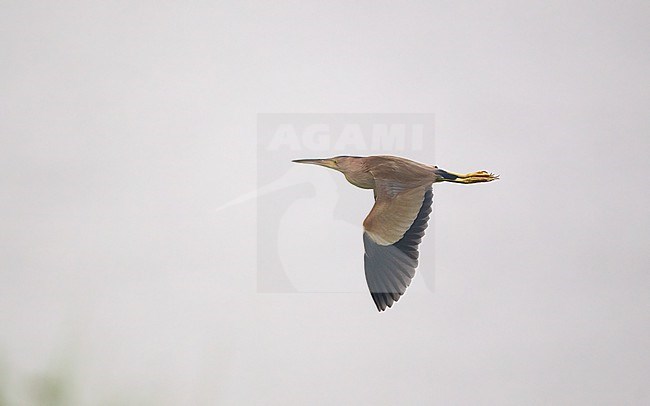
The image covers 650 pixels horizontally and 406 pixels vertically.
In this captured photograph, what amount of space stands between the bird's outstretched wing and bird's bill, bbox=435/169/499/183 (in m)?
0.16

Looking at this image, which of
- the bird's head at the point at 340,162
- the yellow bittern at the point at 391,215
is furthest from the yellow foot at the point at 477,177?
the bird's head at the point at 340,162

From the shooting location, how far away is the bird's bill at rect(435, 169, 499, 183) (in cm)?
197

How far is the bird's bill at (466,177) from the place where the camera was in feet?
6.46

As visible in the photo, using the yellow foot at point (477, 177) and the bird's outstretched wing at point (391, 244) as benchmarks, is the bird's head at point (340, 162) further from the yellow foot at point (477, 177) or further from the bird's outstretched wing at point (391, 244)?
the yellow foot at point (477, 177)

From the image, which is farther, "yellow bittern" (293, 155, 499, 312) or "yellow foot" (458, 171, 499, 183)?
"yellow foot" (458, 171, 499, 183)

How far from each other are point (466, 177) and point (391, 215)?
0.34 metres

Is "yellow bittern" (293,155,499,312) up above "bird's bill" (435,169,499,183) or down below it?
below

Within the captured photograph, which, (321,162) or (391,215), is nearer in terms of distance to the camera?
(391,215)

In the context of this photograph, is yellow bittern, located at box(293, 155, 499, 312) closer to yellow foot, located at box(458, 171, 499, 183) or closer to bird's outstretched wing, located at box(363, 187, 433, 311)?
bird's outstretched wing, located at box(363, 187, 433, 311)

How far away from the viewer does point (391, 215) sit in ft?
5.92

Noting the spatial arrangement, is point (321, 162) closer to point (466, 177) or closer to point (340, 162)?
point (340, 162)

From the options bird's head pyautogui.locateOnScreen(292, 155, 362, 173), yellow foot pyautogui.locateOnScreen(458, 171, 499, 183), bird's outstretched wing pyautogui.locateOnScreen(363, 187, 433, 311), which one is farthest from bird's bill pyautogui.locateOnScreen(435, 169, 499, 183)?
bird's head pyautogui.locateOnScreen(292, 155, 362, 173)

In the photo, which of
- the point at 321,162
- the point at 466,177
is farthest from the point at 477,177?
the point at 321,162

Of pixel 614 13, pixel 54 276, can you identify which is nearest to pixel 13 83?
pixel 54 276
